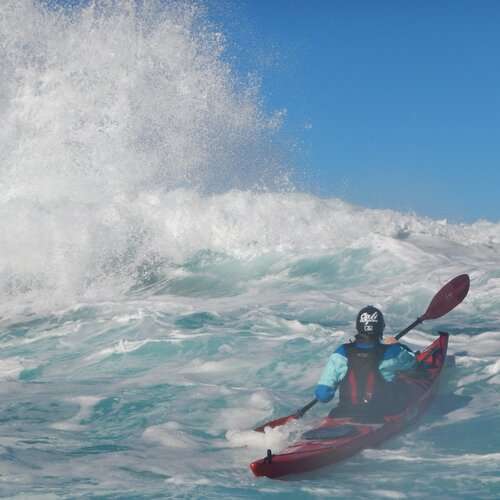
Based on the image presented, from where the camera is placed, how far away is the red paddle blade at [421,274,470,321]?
8.83 m

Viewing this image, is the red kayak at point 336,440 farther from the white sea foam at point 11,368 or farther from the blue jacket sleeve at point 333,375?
the white sea foam at point 11,368

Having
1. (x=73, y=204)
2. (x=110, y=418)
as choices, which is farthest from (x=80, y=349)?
(x=73, y=204)

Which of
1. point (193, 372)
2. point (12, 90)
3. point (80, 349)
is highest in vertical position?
point (12, 90)

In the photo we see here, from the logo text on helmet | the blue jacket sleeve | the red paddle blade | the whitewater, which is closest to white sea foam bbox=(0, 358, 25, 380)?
the whitewater

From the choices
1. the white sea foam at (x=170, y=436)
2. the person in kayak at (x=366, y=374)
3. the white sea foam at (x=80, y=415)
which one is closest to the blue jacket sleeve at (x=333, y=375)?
the person in kayak at (x=366, y=374)

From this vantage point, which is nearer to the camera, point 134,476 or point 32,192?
point 134,476

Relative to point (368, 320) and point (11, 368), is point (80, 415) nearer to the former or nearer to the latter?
point (11, 368)

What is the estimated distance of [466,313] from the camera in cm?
1112

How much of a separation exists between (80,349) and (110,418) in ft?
10.5

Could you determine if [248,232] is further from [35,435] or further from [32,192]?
[35,435]

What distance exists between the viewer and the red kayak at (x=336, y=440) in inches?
192

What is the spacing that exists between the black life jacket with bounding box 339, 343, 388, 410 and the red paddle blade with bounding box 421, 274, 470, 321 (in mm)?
3019

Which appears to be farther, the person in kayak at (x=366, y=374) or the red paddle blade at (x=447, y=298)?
the red paddle blade at (x=447, y=298)

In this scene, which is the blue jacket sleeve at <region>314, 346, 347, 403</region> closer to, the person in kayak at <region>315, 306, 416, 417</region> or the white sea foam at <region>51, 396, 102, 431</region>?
the person in kayak at <region>315, 306, 416, 417</region>
